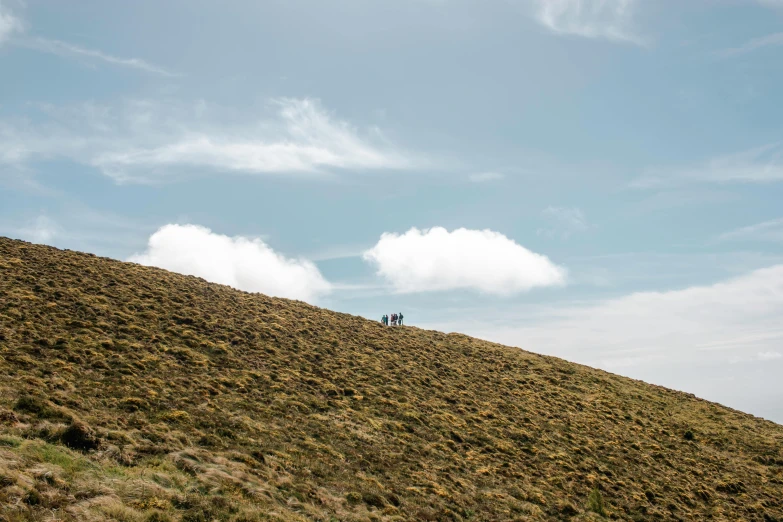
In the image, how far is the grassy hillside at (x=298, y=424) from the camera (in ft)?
54.0

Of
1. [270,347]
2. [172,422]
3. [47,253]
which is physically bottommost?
[172,422]

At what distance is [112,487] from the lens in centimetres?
1410

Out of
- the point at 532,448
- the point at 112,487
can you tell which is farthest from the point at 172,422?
the point at 532,448

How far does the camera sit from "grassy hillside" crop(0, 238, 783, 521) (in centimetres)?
1645

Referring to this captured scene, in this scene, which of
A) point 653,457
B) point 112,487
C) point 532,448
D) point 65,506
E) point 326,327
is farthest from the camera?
point 326,327

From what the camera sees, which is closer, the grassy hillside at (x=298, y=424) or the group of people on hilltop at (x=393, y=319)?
the grassy hillside at (x=298, y=424)

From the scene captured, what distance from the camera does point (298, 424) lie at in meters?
26.9

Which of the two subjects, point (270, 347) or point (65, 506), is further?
point (270, 347)

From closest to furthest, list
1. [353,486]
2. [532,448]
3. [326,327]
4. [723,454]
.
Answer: [353,486] < [532,448] < [723,454] < [326,327]

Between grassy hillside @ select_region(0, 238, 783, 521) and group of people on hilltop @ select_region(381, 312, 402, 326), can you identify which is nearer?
grassy hillside @ select_region(0, 238, 783, 521)

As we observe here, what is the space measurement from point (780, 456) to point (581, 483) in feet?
84.9

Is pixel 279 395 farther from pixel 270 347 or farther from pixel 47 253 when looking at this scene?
pixel 47 253

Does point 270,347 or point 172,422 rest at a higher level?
point 270,347

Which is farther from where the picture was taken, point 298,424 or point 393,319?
point 393,319
